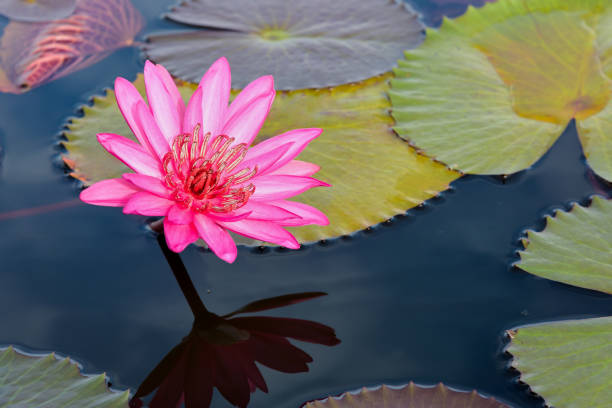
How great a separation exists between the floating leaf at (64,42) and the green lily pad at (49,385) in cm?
167

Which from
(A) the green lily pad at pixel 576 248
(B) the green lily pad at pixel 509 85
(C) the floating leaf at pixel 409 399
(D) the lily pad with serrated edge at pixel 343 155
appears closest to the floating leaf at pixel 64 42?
(D) the lily pad with serrated edge at pixel 343 155

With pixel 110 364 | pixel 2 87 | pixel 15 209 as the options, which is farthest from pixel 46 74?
pixel 110 364

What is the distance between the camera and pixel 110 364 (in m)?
1.72

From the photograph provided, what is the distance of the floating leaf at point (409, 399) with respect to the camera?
160 cm

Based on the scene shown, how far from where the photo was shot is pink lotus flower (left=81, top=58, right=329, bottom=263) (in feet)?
5.17

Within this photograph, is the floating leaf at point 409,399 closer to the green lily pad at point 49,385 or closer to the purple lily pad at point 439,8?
the green lily pad at point 49,385

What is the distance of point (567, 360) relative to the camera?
5.54 ft

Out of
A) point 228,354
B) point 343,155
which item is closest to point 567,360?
point 228,354

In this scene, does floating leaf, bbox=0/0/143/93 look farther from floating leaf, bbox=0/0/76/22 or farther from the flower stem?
the flower stem

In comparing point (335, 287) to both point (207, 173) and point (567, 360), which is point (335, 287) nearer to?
point (207, 173)

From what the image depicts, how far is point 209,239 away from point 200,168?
0.28m

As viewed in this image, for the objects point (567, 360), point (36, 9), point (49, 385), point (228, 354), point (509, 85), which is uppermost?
point (509, 85)

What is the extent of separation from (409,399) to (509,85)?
1.71 meters

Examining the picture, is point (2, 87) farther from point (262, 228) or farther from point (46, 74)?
point (262, 228)
